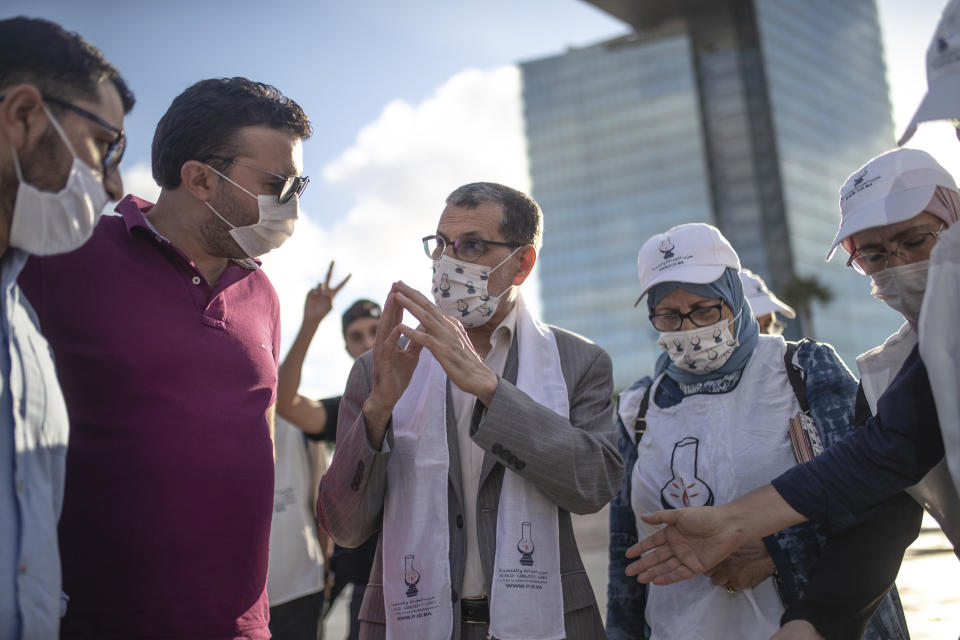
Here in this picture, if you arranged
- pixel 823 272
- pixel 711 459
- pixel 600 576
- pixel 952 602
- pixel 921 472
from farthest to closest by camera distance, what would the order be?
pixel 823 272, pixel 600 576, pixel 952 602, pixel 711 459, pixel 921 472

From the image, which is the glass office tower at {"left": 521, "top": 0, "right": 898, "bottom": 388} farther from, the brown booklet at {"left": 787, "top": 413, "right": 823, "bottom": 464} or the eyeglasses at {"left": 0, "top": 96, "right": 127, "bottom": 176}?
the eyeglasses at {"left": 0, "top": 96, "right": 127, "bottom": 176}

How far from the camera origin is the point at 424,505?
8.74 feet

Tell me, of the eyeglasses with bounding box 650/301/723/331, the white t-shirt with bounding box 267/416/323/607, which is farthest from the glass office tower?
the eyeglasses with bounding box 650/301/723/331

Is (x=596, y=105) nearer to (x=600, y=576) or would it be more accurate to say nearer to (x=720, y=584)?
(x=600, y=576)

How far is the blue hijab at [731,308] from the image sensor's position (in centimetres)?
314

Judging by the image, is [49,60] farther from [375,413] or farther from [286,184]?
[375,413]

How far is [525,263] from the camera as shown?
3238mm

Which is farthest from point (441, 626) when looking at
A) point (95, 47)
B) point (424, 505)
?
point (95, 47)

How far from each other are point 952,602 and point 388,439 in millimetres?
6090

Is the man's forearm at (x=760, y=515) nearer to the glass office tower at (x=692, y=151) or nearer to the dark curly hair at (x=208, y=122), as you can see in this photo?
the dark curly hair at (x=208, y=122)

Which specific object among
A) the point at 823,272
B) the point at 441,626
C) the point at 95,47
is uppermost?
the point at 823,272

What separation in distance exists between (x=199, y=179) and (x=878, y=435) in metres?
2.29

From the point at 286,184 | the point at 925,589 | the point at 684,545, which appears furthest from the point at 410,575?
the point at 925,589

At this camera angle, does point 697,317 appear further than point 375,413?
Yes
